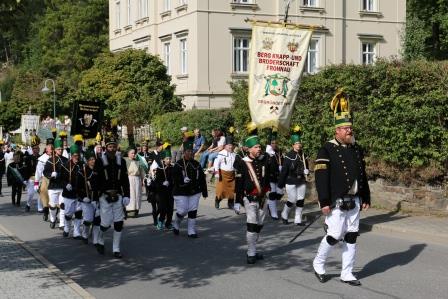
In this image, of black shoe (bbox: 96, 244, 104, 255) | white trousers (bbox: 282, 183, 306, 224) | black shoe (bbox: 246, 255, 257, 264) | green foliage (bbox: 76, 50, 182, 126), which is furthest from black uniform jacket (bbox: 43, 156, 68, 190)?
green foliage (bbox: 76, 50, 182, 126)

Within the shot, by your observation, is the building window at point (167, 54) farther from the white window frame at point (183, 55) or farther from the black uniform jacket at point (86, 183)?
the black uniform jacket at point (86, 183)

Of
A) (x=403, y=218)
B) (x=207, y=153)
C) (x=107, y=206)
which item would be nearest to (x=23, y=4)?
(x=107, y=206)

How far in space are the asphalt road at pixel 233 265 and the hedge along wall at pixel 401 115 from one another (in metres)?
2.77

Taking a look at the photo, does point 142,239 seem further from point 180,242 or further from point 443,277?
point 443,277

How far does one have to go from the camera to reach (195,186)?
13867 millimetres

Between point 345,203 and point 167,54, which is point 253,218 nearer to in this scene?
point 345,203

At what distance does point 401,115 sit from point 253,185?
6.25 metres

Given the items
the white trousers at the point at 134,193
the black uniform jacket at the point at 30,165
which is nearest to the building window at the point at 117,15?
the black uniform jacket at the point at 30,165

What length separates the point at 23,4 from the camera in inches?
347

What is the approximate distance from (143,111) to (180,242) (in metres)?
24.7

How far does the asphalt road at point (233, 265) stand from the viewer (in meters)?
8.74

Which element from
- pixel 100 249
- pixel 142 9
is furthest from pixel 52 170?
pixel 142 9

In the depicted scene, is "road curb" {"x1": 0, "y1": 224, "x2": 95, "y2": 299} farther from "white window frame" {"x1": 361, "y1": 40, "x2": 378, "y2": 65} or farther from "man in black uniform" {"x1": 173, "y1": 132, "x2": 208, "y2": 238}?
"white window frame" {"x1": 361, "y1": 40, "x2": 378, "y2": 65}

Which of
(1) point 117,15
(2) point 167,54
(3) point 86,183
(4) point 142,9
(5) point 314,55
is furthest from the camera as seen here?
(1) point 117,15
